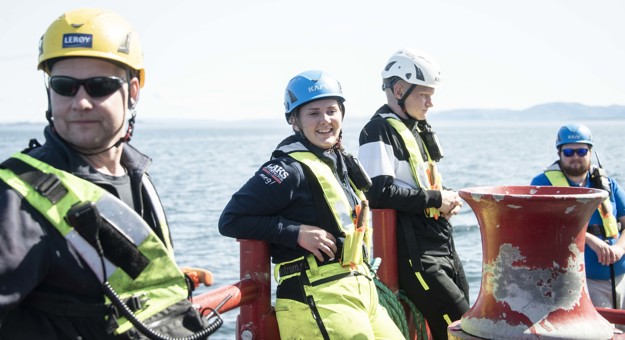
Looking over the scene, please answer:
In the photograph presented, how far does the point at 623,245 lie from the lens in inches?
276

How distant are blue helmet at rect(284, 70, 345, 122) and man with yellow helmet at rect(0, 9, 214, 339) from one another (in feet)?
5.26

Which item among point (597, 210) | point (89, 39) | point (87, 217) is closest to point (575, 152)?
point (597, 210)

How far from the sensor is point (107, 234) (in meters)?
2.96

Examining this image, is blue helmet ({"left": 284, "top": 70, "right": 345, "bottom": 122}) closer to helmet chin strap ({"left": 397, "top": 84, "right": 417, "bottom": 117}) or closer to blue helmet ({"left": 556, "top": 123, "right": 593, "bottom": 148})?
helmet chin strap ({"left": 397, "top": 84, "right": 417, "bottom": 117})

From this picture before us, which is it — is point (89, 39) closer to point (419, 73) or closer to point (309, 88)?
point (309, 88)

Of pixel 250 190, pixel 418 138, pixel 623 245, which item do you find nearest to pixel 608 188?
pixel 623 245

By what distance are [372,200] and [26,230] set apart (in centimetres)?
312

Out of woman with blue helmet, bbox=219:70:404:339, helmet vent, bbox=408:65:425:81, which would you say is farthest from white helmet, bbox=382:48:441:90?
woman with blue helmet, bbox=219:70:404:339

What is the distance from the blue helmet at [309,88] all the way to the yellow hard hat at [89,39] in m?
1.64

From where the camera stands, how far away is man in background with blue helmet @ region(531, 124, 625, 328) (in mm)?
7094

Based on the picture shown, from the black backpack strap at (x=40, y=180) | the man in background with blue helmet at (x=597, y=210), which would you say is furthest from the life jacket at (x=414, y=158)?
the black backpack strap at (x=40, y=180)

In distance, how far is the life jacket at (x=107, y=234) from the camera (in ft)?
9.24

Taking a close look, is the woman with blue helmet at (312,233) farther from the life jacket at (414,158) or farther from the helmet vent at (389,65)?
the helmet vent at (389,65)

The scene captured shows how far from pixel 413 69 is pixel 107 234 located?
3.53m
